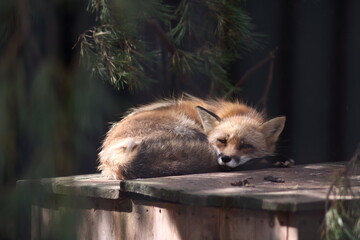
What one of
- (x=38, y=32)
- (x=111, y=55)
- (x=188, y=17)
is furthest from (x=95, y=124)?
(x=188, y=17)

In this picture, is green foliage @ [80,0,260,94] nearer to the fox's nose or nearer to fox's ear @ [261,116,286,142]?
fox's ear @ [261,116,286,142]

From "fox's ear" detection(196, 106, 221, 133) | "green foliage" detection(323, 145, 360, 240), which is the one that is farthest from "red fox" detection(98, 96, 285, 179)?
"green foliage" detection(323, 145, 360, 240)

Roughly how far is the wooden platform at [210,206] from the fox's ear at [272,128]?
0.52 metres

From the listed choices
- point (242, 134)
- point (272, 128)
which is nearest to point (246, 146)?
point (242, 134)

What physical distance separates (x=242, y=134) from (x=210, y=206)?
1.38m

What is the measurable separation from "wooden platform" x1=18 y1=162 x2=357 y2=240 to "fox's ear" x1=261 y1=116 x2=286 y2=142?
1.70ft

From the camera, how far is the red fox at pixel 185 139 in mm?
3379

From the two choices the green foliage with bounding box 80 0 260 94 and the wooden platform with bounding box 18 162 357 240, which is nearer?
the wooden platform with bounding box 18 162 357 240

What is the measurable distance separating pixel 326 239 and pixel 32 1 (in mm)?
1191

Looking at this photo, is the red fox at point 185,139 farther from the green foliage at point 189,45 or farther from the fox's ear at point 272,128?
the green foliage at point 189,45

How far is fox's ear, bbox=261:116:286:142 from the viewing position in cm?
416

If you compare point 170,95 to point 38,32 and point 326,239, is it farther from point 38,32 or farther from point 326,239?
point 38,32

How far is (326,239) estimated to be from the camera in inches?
84.4

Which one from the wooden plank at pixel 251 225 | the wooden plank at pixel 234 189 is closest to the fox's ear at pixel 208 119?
the wooden plank at pixel 234 189
